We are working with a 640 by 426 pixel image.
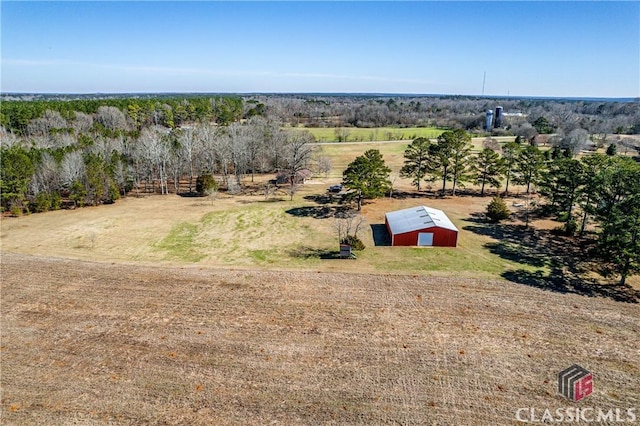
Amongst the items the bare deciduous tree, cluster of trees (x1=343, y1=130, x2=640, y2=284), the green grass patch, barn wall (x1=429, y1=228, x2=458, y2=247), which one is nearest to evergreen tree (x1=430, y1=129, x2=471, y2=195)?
cluster of trees (x1=343, y1=130, x2=640, y2=284)

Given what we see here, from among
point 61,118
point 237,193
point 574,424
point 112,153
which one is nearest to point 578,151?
point 237,193

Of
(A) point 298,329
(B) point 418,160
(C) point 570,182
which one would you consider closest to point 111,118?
(B) point 418,160

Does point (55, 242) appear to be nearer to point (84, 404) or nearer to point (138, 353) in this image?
point (138, 353)

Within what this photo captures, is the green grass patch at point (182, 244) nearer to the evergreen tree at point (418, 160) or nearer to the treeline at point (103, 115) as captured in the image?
the evergreen tree at point (418, 160)

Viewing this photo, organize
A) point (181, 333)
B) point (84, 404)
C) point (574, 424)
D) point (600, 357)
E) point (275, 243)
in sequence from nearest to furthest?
point (574, 424) → point (84, 404) → point (600, 357) → point (181, 333) → point (275, 243)

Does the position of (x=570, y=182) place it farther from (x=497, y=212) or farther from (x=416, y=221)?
(x=416, y=221)
